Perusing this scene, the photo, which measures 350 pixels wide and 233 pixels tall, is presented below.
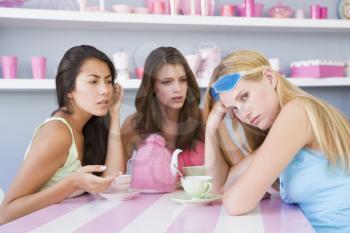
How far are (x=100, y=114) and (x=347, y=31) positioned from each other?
1592 mm

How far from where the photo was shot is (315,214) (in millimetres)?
923

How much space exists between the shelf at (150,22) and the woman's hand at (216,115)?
1018 mm

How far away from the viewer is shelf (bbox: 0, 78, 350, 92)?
6.38ft

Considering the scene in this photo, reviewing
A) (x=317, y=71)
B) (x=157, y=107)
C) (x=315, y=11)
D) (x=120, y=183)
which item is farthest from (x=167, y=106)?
(x=315, y=11)

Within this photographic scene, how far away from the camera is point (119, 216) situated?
0.85m

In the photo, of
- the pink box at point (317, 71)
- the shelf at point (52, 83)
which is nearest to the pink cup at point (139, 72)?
the shelf at point (52, 83)

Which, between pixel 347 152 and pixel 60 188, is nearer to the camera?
pixel 347 152

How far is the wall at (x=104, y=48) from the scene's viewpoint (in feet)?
6.83

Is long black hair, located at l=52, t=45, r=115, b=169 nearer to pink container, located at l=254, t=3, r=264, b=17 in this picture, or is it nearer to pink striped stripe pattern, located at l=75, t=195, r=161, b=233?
pink striped stripe pattern, located at l=75, t=195, r=161, b=233

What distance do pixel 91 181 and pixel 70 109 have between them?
472 mm

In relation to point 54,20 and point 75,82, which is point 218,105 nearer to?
point 75,82

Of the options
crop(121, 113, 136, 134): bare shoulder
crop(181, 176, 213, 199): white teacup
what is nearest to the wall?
crop(121, 113, 136, 134): bare shoulder

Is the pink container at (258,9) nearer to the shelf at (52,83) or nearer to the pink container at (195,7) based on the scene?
the pink container at (195,7)

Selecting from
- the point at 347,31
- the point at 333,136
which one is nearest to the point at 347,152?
the point at 333,136
